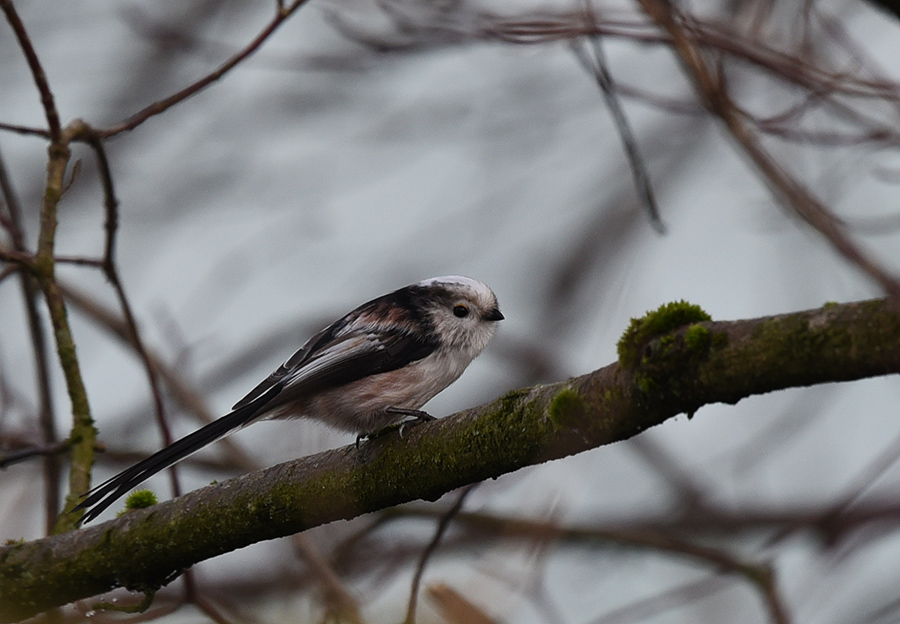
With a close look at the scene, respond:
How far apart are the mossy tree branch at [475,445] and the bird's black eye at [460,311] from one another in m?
1.69

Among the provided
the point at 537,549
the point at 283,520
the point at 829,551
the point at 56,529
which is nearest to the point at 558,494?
the point at 537,549

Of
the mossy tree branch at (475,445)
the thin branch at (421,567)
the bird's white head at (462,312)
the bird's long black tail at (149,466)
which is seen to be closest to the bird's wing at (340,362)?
the bird's white head at (462,312)

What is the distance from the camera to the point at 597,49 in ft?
14.4

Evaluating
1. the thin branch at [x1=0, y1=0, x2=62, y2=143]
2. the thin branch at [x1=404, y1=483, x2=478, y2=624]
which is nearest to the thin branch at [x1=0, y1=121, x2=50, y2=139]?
the thin branch at [x1=0, y1=0, x2=62, y2=143]

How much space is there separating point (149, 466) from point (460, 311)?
181 cm

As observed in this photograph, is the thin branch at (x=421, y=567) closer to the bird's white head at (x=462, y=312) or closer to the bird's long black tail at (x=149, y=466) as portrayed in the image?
A: the bird's long black tail at (x=149, y=466)

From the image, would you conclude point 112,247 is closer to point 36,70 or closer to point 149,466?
point 36,70

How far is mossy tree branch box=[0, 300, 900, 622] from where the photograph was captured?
2141 millimetres

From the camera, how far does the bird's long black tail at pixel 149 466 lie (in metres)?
3.67

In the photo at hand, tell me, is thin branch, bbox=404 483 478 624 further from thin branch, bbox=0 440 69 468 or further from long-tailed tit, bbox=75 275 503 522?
thin branch, bbox=0 440 69 468

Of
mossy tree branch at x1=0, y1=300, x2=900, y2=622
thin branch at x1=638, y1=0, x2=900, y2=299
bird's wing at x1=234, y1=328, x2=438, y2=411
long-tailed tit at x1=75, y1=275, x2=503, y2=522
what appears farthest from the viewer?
Answer: bird's wing at x1=234, y1=328, x2=438, y2=411

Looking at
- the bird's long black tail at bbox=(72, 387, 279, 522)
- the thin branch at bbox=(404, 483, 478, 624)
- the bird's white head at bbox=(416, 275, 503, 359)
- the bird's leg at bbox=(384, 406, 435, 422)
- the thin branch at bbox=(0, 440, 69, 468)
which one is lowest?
the thin branch at bbox=(404, 483, 478, 624)

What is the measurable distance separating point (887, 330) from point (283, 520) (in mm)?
1993

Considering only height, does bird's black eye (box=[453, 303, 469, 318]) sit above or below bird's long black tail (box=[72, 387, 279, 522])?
above
